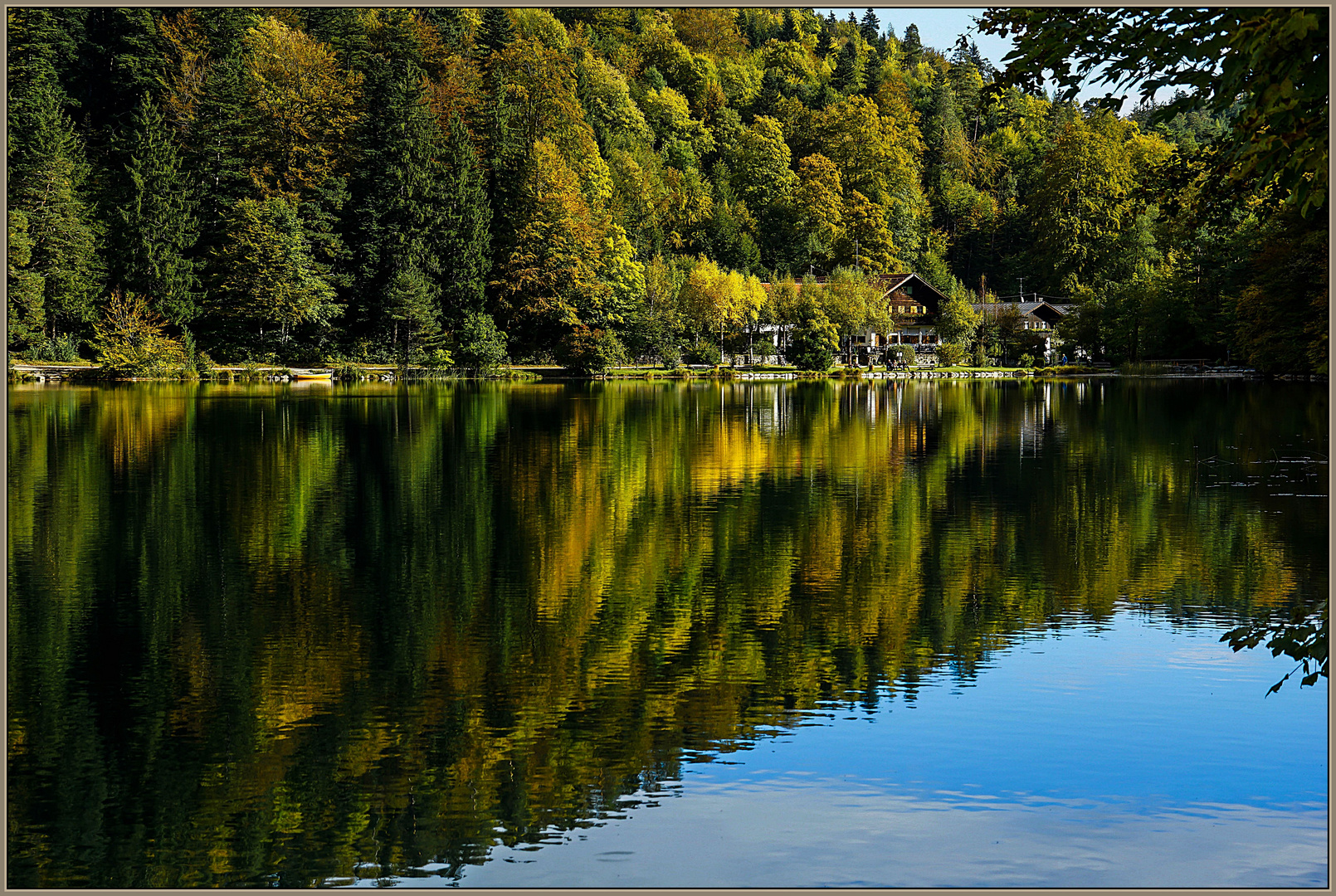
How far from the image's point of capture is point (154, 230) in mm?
65688

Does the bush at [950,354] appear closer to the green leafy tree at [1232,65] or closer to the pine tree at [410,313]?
the pine tree at [410,313]

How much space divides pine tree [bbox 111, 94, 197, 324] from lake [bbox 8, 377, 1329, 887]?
157ft

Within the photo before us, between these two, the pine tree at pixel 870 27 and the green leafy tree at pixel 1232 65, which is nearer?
the green leafy tree at pixel 1232 65

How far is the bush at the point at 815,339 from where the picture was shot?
8388 centimetres

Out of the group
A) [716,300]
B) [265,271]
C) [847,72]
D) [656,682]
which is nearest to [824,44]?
[847,72]

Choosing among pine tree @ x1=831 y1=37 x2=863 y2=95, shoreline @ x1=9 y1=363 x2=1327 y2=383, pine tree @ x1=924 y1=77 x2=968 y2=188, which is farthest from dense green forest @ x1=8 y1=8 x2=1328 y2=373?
pine tree @ x1=831 y1=37 x2=863 y2=95

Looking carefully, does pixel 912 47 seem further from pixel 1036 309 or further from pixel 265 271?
pixel 265 271

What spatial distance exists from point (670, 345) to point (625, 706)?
74500 mm

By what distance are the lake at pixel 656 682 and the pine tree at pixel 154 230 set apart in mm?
47768

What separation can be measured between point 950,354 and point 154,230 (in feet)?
179

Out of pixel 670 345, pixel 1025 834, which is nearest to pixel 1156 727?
pixel 1025 834

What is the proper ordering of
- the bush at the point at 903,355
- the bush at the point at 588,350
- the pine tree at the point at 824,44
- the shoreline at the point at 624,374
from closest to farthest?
1. the shoreline at the point at 624,374
2. the bush at the point at 588,350
3. the bush at the point at 903,355
4. the pine tree at the point at 824,44

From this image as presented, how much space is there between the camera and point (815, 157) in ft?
406

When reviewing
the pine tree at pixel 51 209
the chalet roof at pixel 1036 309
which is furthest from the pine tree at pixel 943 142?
the pine tree at pixel 51 209
